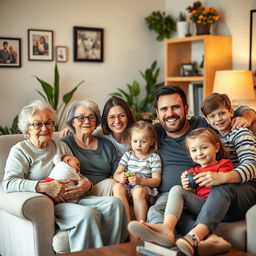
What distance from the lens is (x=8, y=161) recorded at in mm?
3070

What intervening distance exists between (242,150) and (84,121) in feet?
3.38

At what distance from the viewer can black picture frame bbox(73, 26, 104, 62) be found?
18.9 ft

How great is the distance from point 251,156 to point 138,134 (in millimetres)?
698

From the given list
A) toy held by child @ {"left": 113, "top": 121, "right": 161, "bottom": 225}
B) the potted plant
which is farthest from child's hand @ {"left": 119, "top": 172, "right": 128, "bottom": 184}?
the potted plant

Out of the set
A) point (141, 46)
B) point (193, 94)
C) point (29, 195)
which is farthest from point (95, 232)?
point (141, 46)

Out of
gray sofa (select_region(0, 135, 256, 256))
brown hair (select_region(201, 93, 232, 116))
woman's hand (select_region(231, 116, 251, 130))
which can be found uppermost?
brown hair (select_region(201, 93, 232, 116))

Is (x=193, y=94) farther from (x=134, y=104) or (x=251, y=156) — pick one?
(x=251, y=156)

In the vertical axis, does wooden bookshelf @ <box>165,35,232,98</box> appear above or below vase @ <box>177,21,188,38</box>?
below

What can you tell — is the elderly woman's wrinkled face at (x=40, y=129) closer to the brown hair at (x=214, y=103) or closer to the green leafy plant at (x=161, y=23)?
the brown hair at (x=214, y=103)

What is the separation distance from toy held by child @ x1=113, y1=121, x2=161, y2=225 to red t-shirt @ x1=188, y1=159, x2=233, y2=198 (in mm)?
319

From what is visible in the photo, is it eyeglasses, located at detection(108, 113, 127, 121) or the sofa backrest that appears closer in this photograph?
the sofa backrest

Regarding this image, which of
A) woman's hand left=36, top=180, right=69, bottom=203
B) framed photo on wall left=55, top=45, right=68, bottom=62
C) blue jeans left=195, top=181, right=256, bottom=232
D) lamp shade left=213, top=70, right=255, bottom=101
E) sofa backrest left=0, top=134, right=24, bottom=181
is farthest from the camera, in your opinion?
framed photo on wall left=55, top=45, right=68, bottom=62

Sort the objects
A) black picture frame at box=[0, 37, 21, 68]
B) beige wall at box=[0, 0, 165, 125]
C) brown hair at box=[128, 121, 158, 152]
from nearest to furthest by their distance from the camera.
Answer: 1. brown hair at box=[128, 121, 158, 152]
2. black picture frame at box=[0, 37, 21, 68]
3. beige wall at box=[0, 0, 165, 125]

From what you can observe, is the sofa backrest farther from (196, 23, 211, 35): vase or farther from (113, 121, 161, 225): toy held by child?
(196, 23, 211, 35): vase
